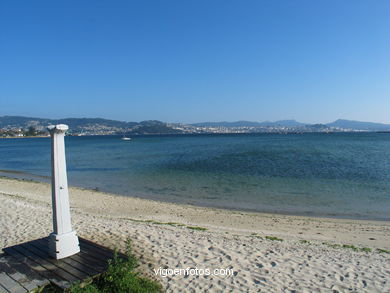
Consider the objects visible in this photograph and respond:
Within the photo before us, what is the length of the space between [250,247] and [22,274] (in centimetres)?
491

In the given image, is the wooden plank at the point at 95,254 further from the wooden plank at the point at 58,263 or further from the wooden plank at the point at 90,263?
the wooden plank at the point at 58,263

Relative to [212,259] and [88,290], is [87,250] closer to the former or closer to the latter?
[88,290]

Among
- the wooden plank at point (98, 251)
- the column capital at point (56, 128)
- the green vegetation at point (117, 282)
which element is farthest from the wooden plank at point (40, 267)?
the column capital at point (56, 128)

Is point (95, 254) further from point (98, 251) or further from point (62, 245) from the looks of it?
point (62, 245)

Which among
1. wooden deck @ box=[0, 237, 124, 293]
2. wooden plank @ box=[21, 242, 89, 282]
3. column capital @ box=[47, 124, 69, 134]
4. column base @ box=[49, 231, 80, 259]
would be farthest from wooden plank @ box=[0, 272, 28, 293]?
column capital @ box=[47, 124, 69, 134]

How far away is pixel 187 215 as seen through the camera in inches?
489

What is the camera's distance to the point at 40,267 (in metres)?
A: 4.82

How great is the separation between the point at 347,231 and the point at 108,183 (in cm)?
1754

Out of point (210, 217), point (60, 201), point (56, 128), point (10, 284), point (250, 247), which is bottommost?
point (210, 217)

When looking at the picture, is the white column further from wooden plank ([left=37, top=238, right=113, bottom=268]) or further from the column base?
wooden plank ([left=37, top=238, right=113, bottom=268])

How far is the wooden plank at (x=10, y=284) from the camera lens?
13.8 ft

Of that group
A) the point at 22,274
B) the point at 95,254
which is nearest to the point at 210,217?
the point at 95,254

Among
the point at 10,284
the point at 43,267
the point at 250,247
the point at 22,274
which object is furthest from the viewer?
the point at 250,247

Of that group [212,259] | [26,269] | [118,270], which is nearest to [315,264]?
[212,259]
